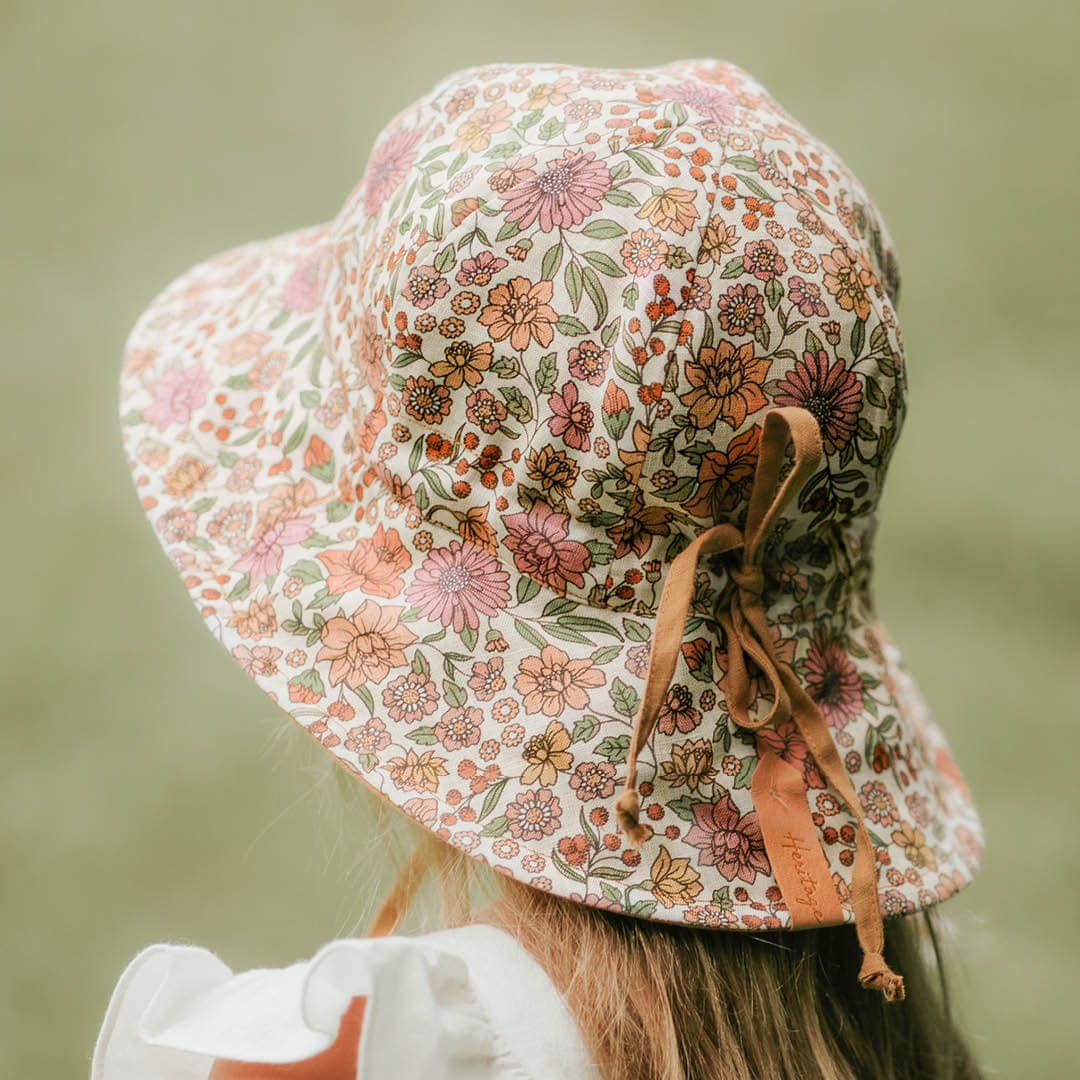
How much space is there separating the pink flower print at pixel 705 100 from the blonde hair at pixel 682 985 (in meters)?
0.44

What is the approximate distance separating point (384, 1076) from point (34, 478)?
133 cm

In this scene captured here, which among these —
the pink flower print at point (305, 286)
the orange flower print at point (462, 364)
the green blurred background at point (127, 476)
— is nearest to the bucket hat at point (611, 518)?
the orange flower print at point (462, 364)

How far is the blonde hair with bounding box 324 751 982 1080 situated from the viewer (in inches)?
21.9

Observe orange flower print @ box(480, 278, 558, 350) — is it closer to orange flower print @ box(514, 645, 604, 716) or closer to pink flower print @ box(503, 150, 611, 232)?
pink flower print @ box(503, 150, 611, 232)

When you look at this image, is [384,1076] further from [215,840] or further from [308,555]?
[215,840]

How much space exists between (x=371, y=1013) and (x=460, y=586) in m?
0.23

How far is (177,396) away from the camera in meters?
0.74

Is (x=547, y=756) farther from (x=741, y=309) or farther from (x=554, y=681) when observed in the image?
(x=741, y=309)

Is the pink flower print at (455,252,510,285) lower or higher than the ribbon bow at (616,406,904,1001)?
higher

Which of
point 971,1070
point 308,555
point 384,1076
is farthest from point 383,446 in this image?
point 971,1070

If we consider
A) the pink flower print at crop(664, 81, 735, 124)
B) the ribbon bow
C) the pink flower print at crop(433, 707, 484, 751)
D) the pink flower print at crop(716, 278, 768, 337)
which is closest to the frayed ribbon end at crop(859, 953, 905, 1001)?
the ribbon bow

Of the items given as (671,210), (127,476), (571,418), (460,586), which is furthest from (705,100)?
(127,476)

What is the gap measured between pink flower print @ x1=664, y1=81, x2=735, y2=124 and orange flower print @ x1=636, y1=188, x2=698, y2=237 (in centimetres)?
7

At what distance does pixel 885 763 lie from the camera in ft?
2.09
